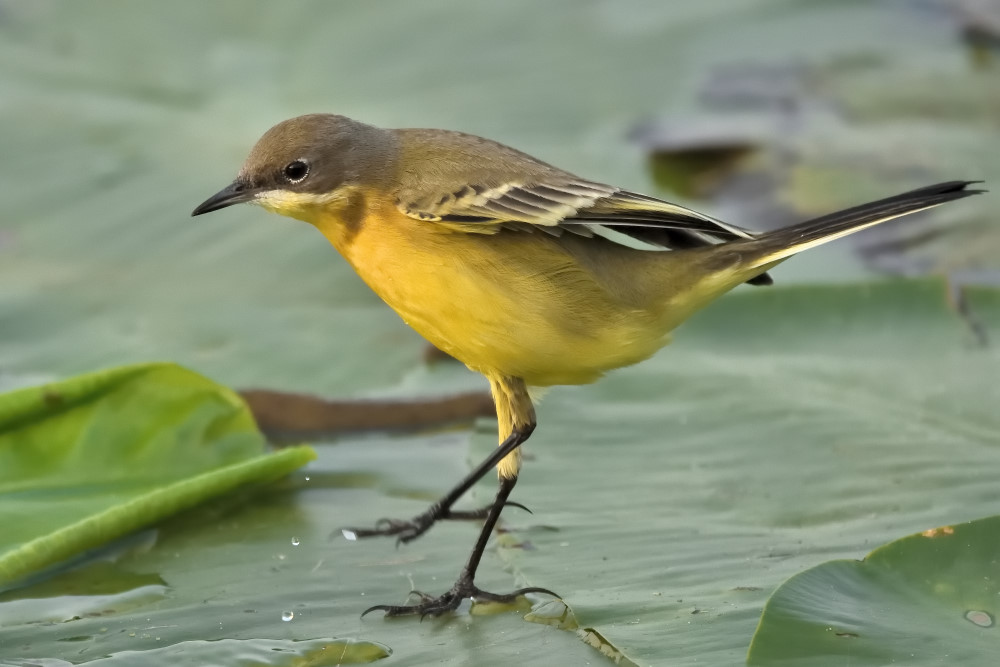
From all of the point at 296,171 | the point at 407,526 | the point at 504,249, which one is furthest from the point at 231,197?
the point at 407,526

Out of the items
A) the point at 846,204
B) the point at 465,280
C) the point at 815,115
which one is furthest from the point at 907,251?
the point at 465,280

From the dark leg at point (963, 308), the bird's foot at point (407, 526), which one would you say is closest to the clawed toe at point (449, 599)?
the bird's foot at point (407, 526)

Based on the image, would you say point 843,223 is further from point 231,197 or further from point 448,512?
point 231,197

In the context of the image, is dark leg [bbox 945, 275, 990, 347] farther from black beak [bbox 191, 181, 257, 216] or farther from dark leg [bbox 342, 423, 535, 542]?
black beak [bbox 191, 181, 257, 216]

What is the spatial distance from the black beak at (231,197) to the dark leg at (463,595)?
1146 mm

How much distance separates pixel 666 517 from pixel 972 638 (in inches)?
40.8

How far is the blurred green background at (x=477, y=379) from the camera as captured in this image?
10.6ft

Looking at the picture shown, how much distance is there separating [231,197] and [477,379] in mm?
1315

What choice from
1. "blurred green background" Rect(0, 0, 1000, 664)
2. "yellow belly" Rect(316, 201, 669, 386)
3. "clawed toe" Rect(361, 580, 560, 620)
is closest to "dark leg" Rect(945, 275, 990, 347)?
"blurred green background" Rect(0, 0, 1000, 664)

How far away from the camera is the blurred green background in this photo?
322 cm

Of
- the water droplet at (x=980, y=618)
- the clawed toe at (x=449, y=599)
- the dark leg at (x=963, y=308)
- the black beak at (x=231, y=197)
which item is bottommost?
the water droplet at (x=980, y=618)

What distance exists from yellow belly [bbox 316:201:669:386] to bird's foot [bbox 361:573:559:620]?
25.0 inches

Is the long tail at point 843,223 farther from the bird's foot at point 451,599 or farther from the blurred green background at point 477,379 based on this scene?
the bird's foot at point 451,599

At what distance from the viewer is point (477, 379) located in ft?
15.2
